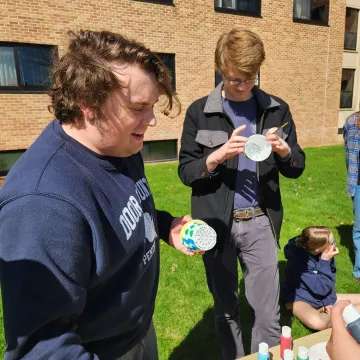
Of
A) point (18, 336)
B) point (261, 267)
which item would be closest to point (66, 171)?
point (18, 336)

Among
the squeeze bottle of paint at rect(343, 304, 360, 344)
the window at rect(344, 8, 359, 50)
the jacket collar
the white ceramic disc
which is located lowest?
the squeeze bottle of paint at rect(343, 304, 360, 344)

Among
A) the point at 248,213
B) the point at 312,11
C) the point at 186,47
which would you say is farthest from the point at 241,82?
the point at 312,11

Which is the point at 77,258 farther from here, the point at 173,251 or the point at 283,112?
the point at 173,251

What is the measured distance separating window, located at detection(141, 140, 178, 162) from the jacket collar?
9.01m

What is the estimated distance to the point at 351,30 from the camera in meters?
15.5

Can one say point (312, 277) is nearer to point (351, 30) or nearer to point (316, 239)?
point (316, 239)

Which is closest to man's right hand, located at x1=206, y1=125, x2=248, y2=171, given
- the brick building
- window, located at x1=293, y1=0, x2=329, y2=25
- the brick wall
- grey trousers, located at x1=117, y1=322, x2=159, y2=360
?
grey trousers, located at x1=117, y1=322, x2=159, y2=360

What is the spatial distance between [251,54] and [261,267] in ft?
4.78

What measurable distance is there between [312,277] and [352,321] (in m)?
2.32

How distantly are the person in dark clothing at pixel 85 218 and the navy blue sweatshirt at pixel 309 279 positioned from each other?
7.37ft

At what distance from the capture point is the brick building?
9.05 metres

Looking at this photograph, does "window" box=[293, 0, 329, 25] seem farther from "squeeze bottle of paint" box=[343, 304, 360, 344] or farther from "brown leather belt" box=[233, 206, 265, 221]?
"squeeze bottle of paint" box=[343, 304, 360, 344]

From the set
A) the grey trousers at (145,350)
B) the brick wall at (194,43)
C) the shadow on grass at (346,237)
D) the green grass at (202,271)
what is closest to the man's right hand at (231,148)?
the grey trousers at (145,350)

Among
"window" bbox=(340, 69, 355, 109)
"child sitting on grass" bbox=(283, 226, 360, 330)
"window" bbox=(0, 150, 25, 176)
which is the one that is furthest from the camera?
"window" bbox=(340, 69, 355, 109)
